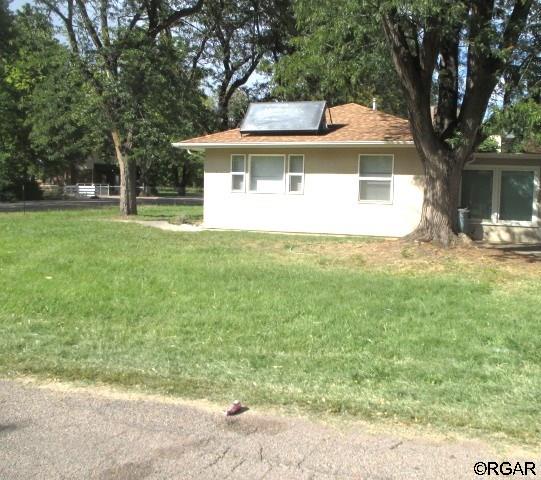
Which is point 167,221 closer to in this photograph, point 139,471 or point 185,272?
point 185,272

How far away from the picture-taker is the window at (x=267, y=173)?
65.2 feet

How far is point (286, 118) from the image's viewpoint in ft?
66.9

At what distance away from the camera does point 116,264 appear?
11398 millimetres

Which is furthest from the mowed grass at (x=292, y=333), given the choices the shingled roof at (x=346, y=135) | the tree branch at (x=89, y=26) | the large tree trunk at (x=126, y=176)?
the tree branch at (x=89, y=26)

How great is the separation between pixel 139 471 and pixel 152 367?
214 cm

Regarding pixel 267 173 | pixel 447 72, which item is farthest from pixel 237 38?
pixel 447 72

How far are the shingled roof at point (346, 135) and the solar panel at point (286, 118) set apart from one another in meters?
0.23

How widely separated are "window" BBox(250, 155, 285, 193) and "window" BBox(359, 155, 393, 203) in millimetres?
2499

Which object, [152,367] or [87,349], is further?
[87,349]

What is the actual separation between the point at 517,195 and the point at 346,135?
16.9 feet

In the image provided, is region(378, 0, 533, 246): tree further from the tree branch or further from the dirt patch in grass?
the tree branch

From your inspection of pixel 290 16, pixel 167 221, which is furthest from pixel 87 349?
pixel 290 16

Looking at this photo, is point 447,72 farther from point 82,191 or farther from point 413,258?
point 82,191

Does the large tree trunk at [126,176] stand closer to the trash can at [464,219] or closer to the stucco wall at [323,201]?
the stucco wall at [323,201]
